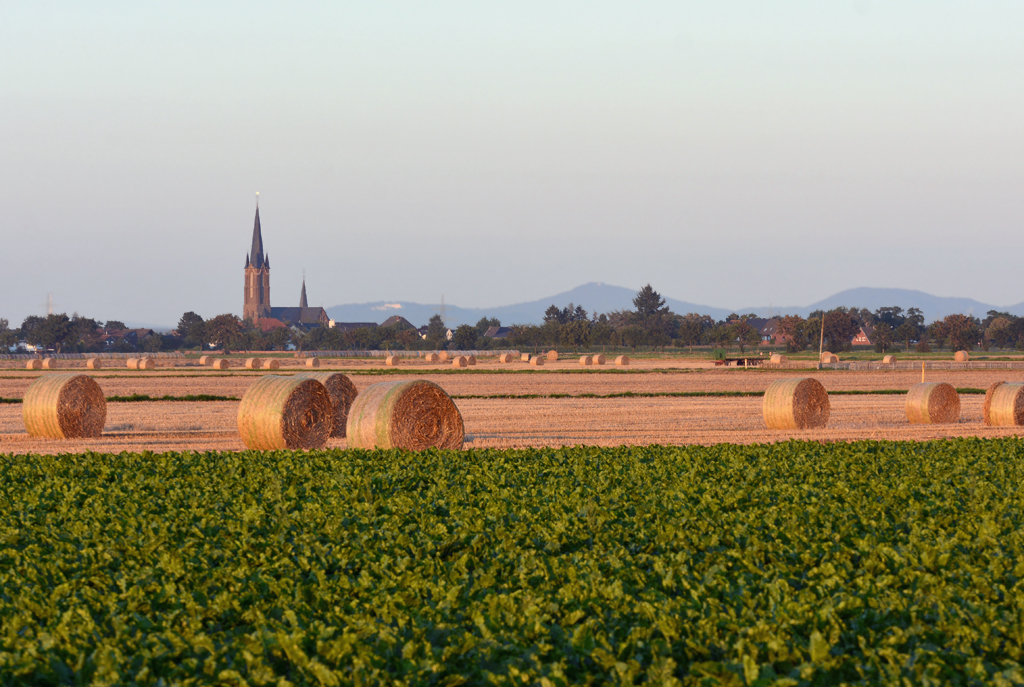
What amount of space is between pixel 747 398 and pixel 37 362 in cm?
6489

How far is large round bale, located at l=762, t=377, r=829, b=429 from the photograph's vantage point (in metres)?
26.7

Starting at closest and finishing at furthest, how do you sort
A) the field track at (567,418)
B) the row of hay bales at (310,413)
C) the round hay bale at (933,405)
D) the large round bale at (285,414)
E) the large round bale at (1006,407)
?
the row of hay bales at (310,413), the large round bale at (285,414), the field track at (567,418), the large round bale at (1006,407), the round hay bale at (933,405)

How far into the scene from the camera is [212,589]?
7.21 metres

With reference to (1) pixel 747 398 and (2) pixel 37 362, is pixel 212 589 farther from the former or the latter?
(2) pixel 37 362

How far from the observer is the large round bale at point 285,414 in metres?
20.3

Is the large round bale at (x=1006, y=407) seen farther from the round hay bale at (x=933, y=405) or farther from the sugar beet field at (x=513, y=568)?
the sugar beet field at (x=513, y=568)

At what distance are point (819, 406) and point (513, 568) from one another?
2142 centimetres

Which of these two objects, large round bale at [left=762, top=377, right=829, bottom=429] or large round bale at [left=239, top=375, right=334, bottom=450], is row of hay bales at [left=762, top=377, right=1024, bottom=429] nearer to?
large round bale at [left=762, top=377, right=829, bottom=429]

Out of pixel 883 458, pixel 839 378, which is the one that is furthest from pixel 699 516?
pixel 839 378

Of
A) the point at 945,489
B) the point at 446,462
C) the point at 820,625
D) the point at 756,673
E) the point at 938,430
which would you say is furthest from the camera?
the point at 938,430

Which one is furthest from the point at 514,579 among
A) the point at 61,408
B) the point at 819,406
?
the point at 819,406

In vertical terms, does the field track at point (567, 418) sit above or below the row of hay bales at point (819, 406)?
below

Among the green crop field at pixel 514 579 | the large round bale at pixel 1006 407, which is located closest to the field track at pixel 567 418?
the large round bale at pixel 1006 407

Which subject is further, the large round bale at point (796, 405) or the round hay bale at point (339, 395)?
the large round bale at point (796, 405)
